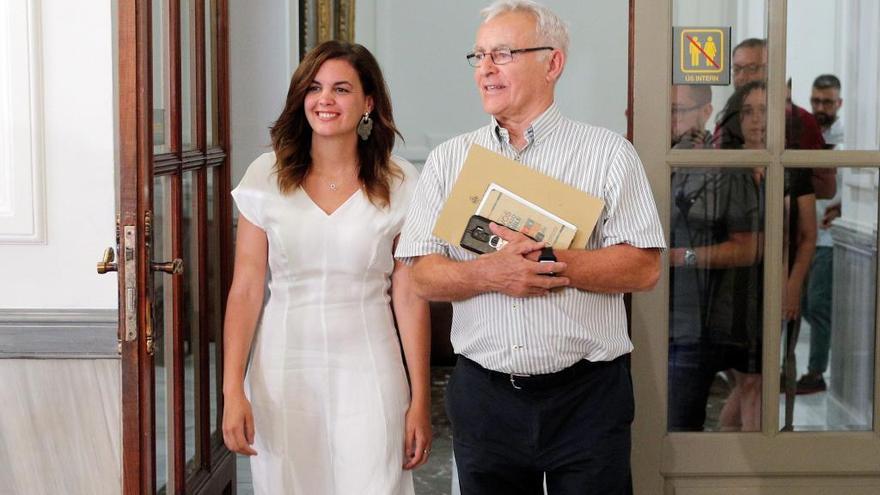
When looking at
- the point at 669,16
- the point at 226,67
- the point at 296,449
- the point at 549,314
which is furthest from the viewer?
the point at 226,67

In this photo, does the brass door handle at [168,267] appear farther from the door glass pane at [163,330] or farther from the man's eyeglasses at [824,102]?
the man's eyeglasses at [824,102]

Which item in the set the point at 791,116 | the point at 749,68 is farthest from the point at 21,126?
the point at 791,116

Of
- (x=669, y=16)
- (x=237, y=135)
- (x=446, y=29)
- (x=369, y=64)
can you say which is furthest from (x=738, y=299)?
(x=446, y=29)

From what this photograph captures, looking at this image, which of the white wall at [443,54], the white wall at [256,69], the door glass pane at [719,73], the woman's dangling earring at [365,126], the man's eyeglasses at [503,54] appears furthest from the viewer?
the white wall at [443,54]

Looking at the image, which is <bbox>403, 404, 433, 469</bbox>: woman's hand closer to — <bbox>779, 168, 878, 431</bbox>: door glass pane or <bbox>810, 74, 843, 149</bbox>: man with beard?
<bbox>779, 168, 878, 431</bbox>: door glass pane

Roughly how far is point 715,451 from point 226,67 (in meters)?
1.73

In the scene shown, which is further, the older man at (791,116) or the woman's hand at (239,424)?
the older man at (791,116)

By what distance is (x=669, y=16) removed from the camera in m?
3.03

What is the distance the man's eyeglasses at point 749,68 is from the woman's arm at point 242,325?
4.27 ft

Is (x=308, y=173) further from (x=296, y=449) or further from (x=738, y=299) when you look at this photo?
(x=738, y=299)

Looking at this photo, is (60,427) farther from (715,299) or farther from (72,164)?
(715,299)

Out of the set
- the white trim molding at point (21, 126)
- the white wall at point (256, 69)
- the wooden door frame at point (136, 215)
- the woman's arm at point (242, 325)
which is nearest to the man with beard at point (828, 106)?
the woman's arm at point (242, 325)

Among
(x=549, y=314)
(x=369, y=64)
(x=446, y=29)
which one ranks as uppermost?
(x=446, y=29)

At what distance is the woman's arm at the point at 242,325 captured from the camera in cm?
270
